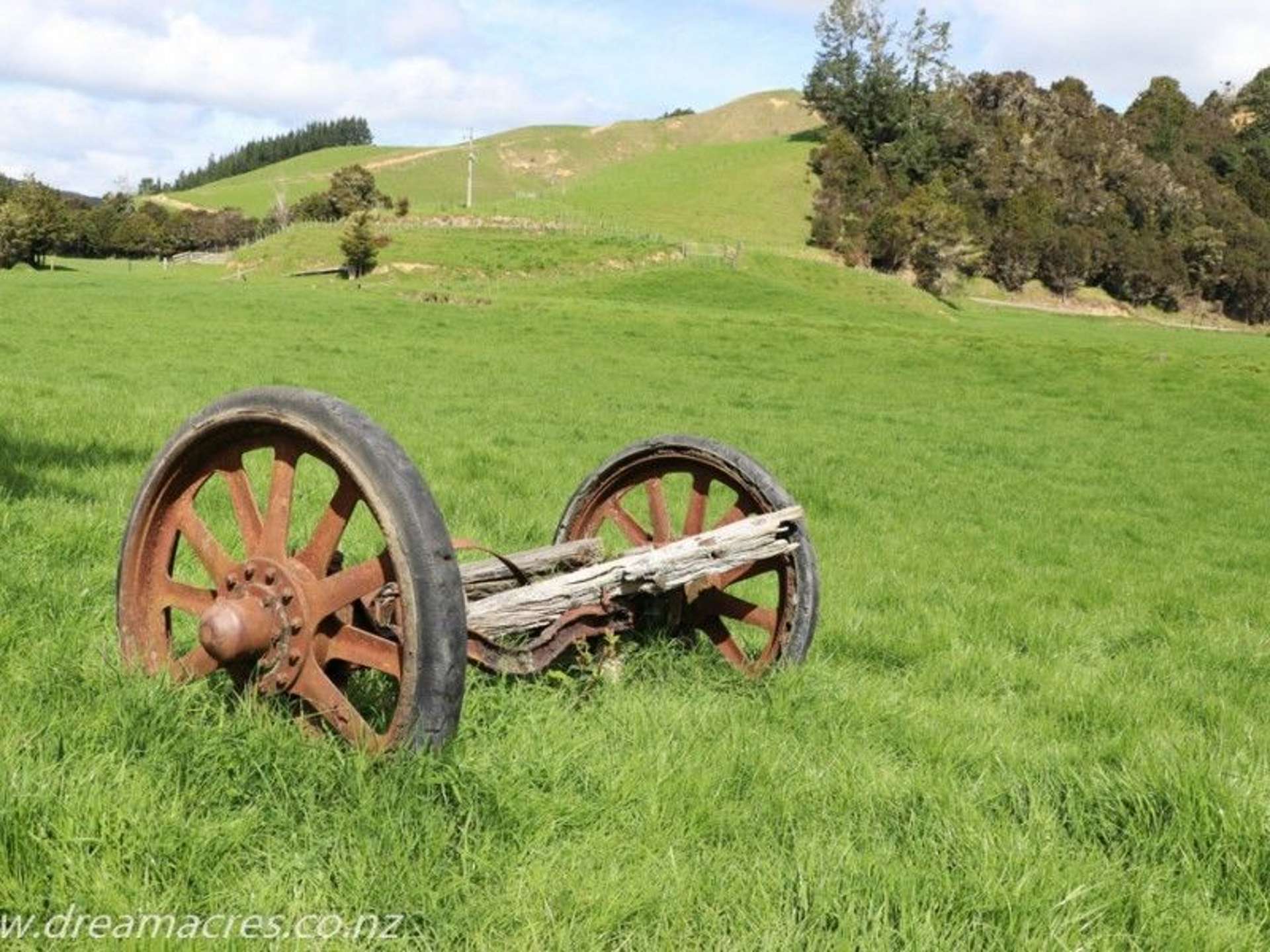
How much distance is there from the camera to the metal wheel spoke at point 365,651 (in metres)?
3.13

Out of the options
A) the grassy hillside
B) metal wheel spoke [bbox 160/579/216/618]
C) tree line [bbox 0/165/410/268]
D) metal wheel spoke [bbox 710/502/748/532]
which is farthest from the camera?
the grassy hillside

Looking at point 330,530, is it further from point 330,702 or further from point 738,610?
point 738,610

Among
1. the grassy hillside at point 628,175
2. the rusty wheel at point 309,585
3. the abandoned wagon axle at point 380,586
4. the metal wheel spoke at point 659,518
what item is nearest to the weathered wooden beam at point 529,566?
the abandoned wagon axle at point 380,586

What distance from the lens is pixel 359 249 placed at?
2076 inches

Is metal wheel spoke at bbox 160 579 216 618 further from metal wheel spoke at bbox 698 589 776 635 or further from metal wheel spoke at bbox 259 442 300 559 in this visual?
metal wheel spoke at bbox 698 589 776 635

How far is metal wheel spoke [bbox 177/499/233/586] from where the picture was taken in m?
3.46

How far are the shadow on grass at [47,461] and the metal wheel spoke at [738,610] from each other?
4.12 meters

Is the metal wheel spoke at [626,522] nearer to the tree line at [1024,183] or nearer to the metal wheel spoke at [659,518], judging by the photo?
the metal wheel spoke at [659,518]

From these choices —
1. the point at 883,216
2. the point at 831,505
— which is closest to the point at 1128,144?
the point at 883,216

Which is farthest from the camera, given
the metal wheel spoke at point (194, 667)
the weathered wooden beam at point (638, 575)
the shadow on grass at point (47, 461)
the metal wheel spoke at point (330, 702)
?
the shadow on grass at point (47, 461)

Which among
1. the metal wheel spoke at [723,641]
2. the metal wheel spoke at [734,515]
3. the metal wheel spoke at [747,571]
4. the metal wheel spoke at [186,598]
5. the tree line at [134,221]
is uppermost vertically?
the tree line at [134,221]

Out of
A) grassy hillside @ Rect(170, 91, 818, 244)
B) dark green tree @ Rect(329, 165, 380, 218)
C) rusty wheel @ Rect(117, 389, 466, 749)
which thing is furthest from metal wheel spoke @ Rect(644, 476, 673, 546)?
dark green tree @ Rect(329, 165, 380, 218)

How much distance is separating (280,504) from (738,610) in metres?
2.51

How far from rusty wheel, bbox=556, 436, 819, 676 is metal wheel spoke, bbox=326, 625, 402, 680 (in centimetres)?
218
